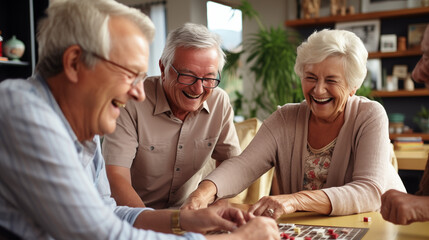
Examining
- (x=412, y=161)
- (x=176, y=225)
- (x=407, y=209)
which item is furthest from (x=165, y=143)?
(x=412, y=161)

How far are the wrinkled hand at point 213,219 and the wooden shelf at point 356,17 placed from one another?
4313 mm

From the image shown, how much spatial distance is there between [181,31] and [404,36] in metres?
3.93

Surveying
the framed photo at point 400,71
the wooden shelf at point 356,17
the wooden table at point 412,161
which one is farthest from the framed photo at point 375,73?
the wooden table at point 412,161

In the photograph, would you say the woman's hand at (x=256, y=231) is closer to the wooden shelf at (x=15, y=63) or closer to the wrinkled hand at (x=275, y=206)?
the wrinkled hand at (x=275, y=206)

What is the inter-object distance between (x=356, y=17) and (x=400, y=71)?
2.60 ft

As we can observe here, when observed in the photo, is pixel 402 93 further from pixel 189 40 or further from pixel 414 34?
pixel 189 40

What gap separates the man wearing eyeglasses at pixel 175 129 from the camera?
212 centimetres

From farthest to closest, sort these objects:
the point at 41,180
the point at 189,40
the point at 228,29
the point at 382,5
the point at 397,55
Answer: the point at 228,29 → the point at 382,5 → the point at 397,55 → the point at 189,40 → the point at 41,180

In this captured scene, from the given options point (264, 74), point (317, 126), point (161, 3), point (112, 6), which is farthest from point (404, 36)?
point (112, 6)

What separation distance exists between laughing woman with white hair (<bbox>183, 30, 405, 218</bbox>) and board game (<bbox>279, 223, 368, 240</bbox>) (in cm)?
14

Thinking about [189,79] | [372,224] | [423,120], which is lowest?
[423,120]

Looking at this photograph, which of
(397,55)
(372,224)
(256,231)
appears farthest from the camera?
(397,55)

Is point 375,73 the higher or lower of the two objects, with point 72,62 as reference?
lower

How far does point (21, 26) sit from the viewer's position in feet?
14.9
